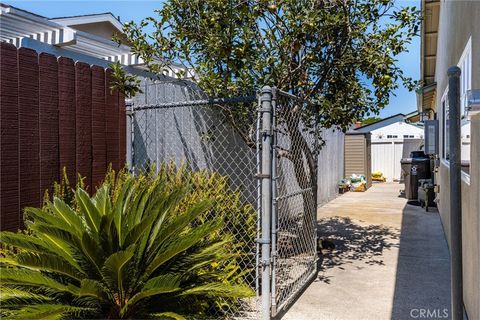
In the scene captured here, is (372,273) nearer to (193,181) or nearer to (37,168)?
(193,181)

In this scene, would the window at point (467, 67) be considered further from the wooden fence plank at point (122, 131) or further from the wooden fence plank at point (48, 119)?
the wooden fence plank at point (48, 119)

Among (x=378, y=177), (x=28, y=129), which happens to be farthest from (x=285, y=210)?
(x=378, y=177)

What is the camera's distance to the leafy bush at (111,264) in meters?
2.73

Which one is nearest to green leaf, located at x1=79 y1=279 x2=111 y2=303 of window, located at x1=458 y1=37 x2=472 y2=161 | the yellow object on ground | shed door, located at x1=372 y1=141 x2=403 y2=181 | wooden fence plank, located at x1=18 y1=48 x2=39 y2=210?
wooden fence plank, located at x1=18 y1=48 x2=39 y2=210

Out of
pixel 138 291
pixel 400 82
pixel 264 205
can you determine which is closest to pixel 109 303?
pixel 138 291

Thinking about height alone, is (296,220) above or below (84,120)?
below

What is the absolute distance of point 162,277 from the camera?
2820mm

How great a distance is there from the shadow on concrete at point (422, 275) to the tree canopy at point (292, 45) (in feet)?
6.94

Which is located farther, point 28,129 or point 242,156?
point 242,156

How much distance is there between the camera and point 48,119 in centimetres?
382

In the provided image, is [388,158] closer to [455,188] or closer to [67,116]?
[67,116]

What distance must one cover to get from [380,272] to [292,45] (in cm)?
298

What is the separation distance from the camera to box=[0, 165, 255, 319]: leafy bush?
2.73m

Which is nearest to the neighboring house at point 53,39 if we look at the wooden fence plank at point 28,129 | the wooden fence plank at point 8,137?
the wooden fence plank at point 28,129
